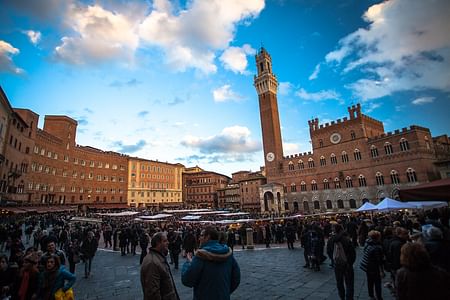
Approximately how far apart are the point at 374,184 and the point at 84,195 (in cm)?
4913

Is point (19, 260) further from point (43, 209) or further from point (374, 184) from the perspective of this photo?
point (374, 184)

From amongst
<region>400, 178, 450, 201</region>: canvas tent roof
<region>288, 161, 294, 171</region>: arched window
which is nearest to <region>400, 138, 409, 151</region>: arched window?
<region>288, 161, 294, 171</region>: arched window

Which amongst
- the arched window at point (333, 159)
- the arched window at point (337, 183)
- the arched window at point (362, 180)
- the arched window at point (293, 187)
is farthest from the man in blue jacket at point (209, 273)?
the arched window at point (293, 187)

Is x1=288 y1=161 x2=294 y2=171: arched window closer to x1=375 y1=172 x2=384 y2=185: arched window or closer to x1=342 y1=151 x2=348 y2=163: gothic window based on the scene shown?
x1=342 y1=151 x2=348 y2=163: gothic window

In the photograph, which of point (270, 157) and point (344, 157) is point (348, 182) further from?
point (270, 157)

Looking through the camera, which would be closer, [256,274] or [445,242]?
[445,242]

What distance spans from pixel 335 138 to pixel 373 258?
3691cm

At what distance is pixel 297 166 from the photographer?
141ft

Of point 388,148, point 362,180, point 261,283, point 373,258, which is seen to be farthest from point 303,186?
point 373,258

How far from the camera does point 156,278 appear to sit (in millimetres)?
2645

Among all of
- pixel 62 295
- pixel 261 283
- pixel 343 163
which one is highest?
pixel 343 163

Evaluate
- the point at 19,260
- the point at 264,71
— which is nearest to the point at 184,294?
the point at 19,260

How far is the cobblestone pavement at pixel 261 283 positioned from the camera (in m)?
5.91

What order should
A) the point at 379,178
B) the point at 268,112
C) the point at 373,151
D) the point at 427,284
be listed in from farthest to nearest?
the point at 268,112, the point at 373,151, the point at 379,178, the point at 427,284
